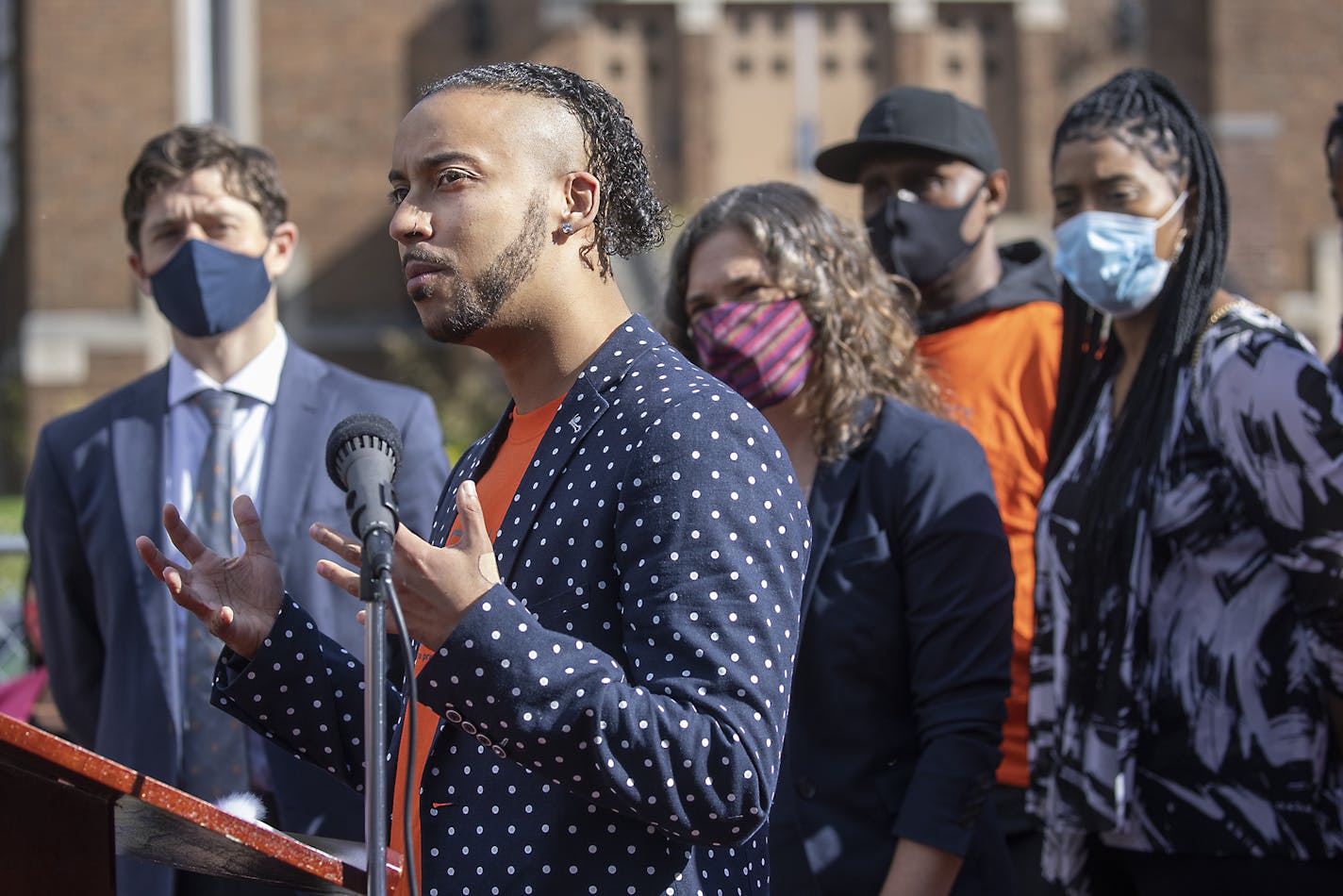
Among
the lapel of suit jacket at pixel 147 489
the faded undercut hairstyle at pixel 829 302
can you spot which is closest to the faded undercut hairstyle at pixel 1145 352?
the faded undercut hairstyle at pixel 829 302

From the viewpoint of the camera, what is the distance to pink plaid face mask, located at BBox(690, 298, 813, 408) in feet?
11.0

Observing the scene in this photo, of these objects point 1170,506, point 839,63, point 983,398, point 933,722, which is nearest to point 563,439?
point 933,722

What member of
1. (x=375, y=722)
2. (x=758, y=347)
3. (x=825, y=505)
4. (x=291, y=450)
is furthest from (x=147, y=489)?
(x=375, y=722)

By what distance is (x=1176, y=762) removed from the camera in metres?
3.13

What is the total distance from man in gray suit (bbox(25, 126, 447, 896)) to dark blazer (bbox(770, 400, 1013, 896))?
3.44 ft

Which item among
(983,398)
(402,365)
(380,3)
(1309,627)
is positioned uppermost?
(380,3)

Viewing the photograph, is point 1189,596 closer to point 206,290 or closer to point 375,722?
point 375,722

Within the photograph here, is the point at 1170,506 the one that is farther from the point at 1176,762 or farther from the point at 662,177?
the point at 662,177

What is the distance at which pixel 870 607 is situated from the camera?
3.15 m

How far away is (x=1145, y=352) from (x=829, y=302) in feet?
2.34

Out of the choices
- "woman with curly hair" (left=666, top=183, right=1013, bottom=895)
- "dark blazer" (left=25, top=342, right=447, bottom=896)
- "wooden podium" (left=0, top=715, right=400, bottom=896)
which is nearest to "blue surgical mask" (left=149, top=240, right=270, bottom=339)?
"dark blazer" (left=25, top=342, right=447, bottom=896)

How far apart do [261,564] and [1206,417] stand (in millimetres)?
1882

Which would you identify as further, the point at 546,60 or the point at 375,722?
the point at 546,60

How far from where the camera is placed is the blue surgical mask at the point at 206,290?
3.85 meters
